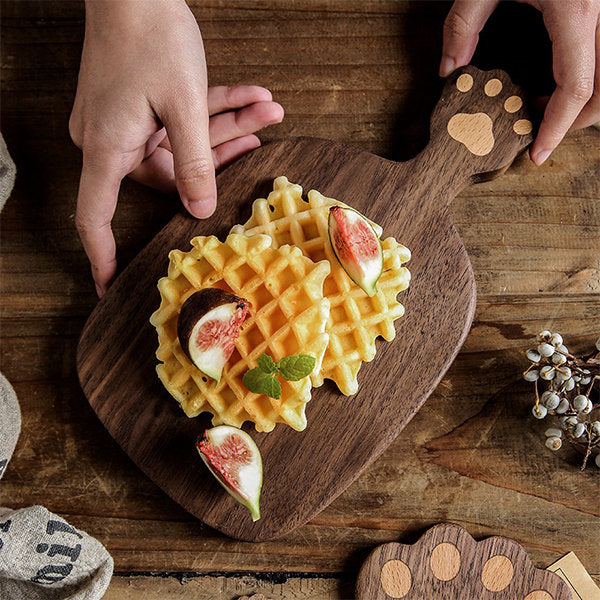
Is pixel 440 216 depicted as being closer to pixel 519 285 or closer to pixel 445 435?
pixel 519 285

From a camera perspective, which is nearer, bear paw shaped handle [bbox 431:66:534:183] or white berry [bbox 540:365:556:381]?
white berry [bbox 540:365:556:381]

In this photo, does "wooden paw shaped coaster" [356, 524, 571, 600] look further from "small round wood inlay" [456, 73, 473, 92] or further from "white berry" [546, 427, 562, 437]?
"small round wood inlay" [456, 73, 473, 92]

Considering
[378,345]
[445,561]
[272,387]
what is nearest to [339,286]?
[378,345]

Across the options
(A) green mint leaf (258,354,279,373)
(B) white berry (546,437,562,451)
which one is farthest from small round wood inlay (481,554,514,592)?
(A) green mint leaf (258,354,279,373)

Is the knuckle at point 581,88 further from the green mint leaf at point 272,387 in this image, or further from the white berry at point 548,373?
the green mint leaf at point 272,387

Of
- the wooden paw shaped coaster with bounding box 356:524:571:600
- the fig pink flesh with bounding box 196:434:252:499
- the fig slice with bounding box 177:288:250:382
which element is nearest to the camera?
the fig slice with bounding box 177:288:250:382

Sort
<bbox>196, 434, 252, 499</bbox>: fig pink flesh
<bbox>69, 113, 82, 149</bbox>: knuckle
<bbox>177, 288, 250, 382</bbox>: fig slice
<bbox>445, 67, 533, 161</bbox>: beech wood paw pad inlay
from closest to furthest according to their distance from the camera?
1. <bbox>177, 288, 250, 382</bbox>: fig slice
2. <bbox>196, 434, 252, 499</bbox>: fig pink flesh
3. <bbox>69, 113, 82, 149</bbox>: knuckle
4. <bbox>445, 67, 533, 161</bbox>: beech wood paw pad inlay
